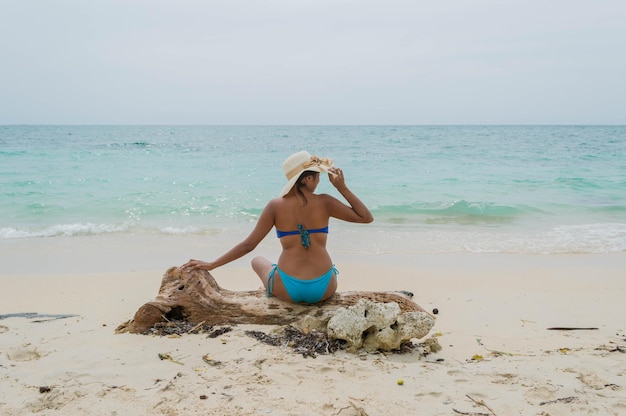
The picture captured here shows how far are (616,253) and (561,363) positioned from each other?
203 inches

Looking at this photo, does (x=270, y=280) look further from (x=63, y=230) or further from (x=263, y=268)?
(x=63, y=230)

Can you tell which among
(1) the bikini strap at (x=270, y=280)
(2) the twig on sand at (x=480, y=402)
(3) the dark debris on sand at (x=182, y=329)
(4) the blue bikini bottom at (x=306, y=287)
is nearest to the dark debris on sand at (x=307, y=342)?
(3) the dark debris on sand at (x=182, y=329)

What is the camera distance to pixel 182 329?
13.4 ft

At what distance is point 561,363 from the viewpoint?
352cm

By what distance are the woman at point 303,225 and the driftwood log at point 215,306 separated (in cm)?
13

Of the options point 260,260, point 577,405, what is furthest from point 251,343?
point 577,405

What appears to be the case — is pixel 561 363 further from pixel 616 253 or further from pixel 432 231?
pixel 432 231

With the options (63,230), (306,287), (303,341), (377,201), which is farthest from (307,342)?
(377,201)

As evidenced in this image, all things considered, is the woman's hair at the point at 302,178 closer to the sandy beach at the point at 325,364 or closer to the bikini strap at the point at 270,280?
the bikini strap at the point at 270,280

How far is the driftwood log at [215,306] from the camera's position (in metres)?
4.18

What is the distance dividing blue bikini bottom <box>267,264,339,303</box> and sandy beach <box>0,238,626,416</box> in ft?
1.43

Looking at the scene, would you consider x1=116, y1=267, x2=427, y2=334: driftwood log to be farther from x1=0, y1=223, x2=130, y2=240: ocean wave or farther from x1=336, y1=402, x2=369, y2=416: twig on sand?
x1=0, y1=223, x2=130, y2=240: ocean wave

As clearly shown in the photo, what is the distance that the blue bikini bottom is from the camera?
13.9 ft

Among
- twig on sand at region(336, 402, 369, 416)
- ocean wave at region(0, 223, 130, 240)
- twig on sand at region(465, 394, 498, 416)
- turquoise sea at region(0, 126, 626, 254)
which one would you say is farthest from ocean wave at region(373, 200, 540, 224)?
twig on sand at region(336, 402, 369, 416)
